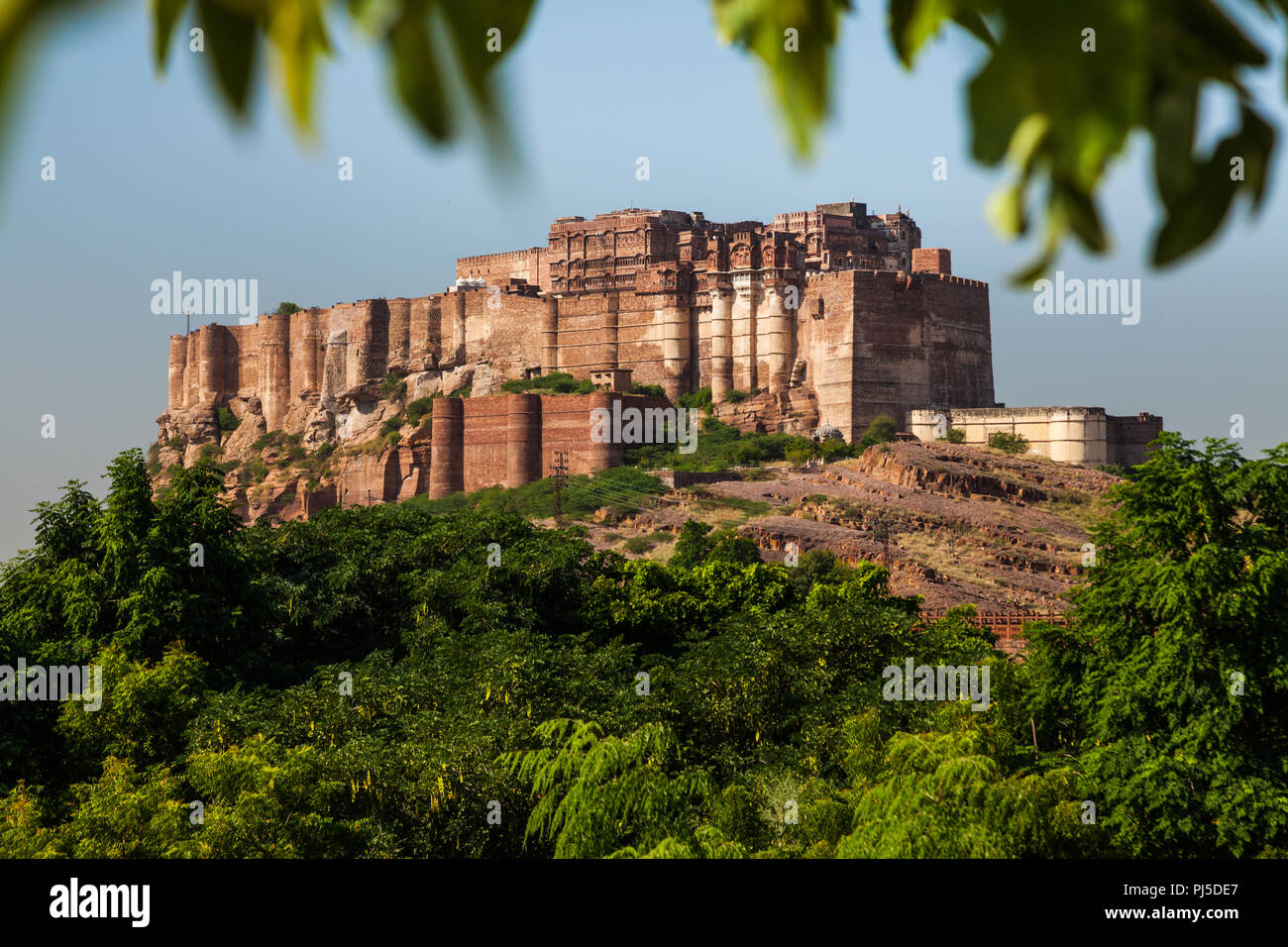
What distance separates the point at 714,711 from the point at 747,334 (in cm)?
4655

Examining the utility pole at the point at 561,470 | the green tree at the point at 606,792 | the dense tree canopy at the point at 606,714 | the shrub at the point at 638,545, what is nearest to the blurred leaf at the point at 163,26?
the dense tree canopy at the point at 606,714

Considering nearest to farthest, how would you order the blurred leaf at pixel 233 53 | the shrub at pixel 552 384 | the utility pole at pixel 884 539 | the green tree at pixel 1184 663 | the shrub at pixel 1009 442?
the blurred leaf at pixel 233 53, the green tree at pixel 1184 663, the utility pole at pixel 884 539, the shrub at pixel 1009 442, the shrub at pixel 552 384

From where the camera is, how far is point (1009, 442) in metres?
60.0

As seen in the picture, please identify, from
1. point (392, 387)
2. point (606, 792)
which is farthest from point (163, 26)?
point (392, 387)

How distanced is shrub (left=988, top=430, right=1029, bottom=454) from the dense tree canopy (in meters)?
32.4

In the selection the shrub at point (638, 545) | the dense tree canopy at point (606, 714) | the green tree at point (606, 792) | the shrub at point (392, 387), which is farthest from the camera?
the shrub at point (392, 387)

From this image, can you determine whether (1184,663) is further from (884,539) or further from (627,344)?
(627,344)

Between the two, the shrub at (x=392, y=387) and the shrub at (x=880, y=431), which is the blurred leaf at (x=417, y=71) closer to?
the shrub at (x=880, y=431)

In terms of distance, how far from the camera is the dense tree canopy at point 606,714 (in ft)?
47.6

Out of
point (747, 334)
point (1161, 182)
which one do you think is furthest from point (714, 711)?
point (747, 334)

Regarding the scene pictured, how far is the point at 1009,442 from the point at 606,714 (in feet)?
144

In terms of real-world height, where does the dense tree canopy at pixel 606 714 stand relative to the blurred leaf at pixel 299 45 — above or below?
below

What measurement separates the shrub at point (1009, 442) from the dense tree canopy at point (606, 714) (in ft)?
106
